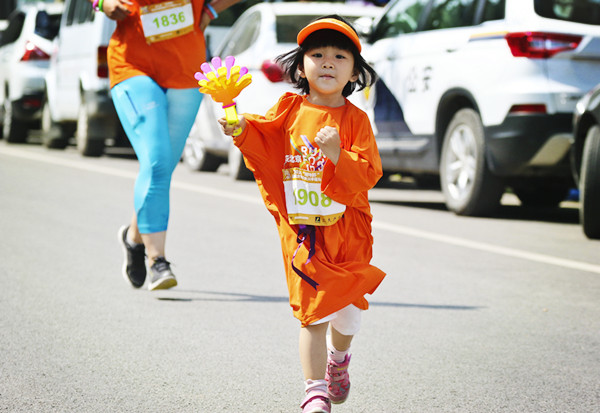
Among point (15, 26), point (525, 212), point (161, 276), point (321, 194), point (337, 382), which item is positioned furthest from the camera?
point (15, 26)

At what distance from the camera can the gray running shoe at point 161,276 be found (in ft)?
17.1

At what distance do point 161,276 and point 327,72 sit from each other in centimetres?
213

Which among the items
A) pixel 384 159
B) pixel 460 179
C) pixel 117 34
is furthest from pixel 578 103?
pixel 117 34

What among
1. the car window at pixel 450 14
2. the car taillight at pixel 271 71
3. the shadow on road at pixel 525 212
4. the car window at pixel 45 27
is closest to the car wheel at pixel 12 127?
the car window at pixel 45 27

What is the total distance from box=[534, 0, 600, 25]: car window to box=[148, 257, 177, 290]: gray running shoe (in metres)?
4.18

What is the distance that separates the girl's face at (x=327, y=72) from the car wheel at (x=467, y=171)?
17.4 ft

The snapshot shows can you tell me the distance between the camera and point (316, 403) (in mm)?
3264

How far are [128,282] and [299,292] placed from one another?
251cm

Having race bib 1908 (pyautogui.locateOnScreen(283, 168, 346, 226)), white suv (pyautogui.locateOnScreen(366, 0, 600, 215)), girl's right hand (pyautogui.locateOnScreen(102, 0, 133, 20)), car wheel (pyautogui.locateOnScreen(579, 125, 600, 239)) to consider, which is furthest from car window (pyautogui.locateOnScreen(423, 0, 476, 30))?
race bib 1908 (pyautogui.locateOnScreen(283, 168, 346, 226))

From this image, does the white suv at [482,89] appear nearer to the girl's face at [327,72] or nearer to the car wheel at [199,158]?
the car wheel at [199,158]

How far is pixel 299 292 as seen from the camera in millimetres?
3377

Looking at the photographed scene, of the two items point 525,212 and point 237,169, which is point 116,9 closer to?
point 525,212

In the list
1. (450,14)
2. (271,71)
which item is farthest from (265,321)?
(271,71)

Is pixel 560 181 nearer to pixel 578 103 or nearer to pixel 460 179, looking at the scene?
pixel 460 179
